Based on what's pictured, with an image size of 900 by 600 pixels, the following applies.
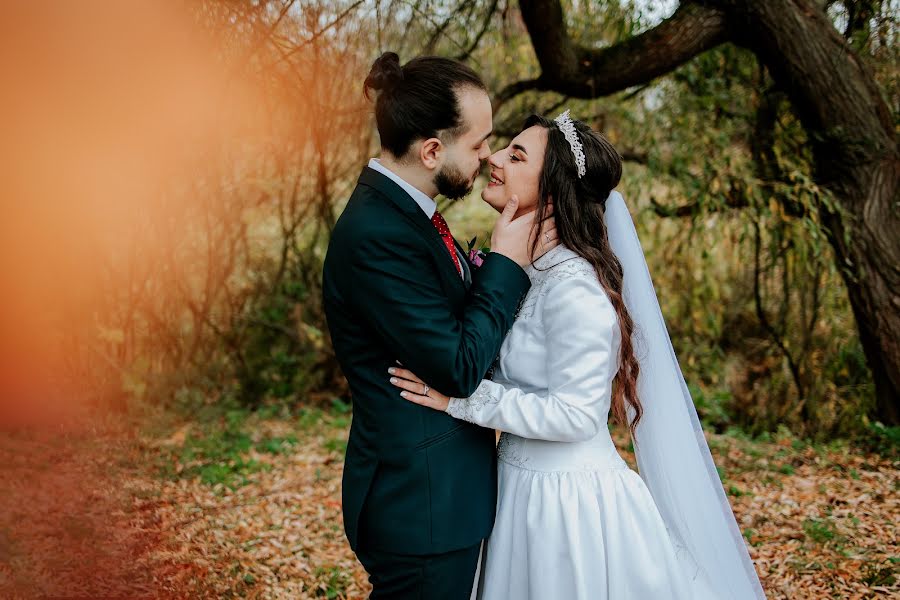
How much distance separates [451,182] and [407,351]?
529 millimetres

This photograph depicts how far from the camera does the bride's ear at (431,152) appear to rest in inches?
79.8

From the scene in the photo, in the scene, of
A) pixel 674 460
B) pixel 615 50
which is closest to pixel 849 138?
pixel 615 50

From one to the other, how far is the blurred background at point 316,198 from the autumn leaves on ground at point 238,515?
4 centimetres

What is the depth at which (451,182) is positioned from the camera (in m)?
2.10

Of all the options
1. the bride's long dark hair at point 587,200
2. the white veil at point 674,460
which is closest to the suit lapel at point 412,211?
the bride's long dark hair at point 587,200

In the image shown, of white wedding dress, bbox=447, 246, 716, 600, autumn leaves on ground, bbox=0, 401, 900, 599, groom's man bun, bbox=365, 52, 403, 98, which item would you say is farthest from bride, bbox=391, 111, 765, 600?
autumn leaves on ground, bbox=0, 401, 900, 599

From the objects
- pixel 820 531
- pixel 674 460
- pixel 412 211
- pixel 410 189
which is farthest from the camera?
pixel 820 531

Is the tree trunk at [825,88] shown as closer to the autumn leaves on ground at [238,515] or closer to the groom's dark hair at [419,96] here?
the autumn leaves on ground at [238,515]

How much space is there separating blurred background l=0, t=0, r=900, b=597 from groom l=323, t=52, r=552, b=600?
57.2 inches

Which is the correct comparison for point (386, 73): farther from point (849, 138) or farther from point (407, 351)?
point (849, 138)

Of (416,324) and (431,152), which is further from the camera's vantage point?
→ (431,152)

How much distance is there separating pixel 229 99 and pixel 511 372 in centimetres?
314

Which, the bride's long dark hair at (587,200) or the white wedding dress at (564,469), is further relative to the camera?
the bride's long dark hair at (587,200)

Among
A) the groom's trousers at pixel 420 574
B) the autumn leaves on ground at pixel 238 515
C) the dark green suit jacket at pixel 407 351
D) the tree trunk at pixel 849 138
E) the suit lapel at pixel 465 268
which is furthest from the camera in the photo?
the tree trunk at pixel 849 138
